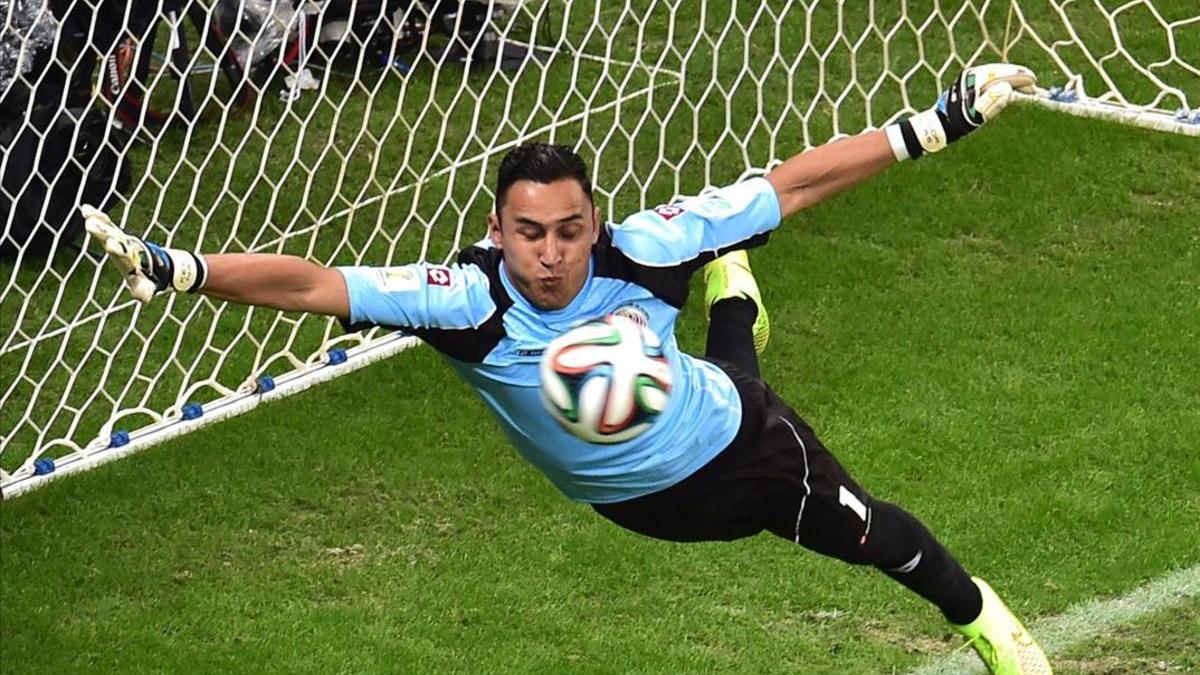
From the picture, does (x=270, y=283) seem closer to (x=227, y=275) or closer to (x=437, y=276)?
(x=227, y=275)

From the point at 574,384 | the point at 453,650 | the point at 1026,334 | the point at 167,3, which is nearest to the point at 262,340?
the point at 167,3

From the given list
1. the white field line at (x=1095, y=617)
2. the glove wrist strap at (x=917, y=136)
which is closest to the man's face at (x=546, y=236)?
the glove wrist strap at (x=917, y=136)

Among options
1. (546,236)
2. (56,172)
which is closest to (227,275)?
(546,236)

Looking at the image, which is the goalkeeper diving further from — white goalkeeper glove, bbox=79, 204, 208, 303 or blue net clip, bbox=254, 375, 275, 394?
blue net clip, bbox=254, 375, 275, 394

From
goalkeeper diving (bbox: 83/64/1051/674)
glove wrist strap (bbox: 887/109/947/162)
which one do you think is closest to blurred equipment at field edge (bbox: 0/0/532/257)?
goalkeeper diving (bbox: 83/64/1051/674)

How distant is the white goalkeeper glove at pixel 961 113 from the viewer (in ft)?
16.9

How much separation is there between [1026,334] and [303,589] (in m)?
3.12

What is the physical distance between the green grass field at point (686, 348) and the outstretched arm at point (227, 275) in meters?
1.70

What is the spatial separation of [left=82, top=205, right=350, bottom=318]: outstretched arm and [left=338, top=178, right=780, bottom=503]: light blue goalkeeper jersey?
0.08 m

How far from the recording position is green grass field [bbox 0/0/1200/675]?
6.18 meters

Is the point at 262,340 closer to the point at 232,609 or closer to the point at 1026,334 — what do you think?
the point at 232,609

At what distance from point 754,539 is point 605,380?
88.6 inches

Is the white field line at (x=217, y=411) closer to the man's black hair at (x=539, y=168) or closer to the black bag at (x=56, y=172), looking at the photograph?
the black bag at (x=56, y=172)

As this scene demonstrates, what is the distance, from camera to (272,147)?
9641 mm
